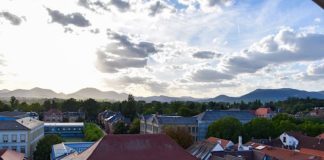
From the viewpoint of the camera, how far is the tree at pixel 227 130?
160ft

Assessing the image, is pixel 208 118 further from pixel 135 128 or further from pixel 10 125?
pixel 10 125

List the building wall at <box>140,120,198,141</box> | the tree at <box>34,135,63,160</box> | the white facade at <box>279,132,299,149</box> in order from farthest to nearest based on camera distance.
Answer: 1. the building wall at <box>140,120,198,141</box>
2. the white facade at <box>279,132,299,149</box>
3. the tree at <box>34,135,63,160</box>

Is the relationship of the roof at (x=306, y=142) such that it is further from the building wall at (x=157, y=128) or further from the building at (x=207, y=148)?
the building wall at (x=157, y=128)

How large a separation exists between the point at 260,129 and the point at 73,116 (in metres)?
63.0

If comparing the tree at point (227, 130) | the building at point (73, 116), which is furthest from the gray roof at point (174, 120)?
the building at point (73, 116)

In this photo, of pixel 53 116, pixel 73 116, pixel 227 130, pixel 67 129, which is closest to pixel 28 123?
pixel 67 129

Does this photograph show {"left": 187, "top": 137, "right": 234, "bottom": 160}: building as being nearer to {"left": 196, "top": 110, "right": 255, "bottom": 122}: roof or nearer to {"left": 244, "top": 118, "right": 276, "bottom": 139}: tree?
{"left": 244, "top": 118, "right": 276, "bottom": 139}: tree

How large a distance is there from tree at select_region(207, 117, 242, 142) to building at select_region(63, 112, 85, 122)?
5441 centimetres

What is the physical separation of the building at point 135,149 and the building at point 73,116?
243ft

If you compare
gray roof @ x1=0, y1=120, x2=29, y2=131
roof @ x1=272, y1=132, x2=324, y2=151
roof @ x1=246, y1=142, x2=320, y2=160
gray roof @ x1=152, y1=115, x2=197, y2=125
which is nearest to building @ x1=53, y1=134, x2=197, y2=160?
roof @ x1=246, y1=142, x2=320, y2=160

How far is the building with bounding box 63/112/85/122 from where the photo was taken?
9956cm

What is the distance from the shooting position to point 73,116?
104125 mm

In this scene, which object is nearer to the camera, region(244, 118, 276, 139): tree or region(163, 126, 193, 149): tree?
region(163, 126, 193, 149): tree

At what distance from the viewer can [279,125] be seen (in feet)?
181
